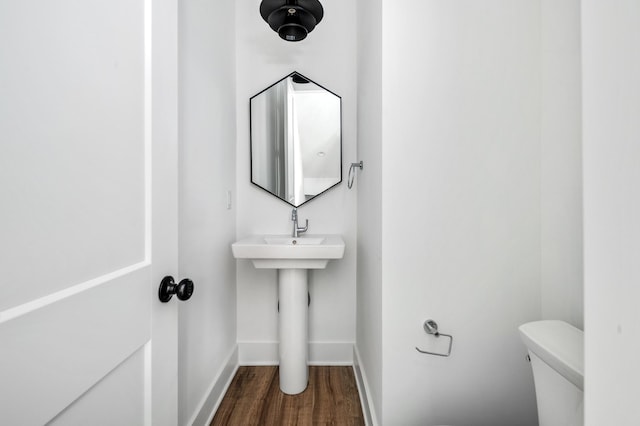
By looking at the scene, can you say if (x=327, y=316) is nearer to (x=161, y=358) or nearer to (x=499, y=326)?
(x=499, y=326)

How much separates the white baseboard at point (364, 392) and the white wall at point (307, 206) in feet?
0.40

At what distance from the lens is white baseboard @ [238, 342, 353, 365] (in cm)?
178

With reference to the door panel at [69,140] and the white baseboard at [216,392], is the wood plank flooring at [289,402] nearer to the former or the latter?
the white baseboard at [216,392]

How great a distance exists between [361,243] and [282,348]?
0.74 metres

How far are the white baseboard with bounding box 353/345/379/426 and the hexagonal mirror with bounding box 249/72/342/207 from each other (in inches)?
41.1

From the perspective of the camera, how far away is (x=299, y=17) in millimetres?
1407

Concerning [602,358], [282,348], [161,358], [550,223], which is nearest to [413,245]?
[550,223]

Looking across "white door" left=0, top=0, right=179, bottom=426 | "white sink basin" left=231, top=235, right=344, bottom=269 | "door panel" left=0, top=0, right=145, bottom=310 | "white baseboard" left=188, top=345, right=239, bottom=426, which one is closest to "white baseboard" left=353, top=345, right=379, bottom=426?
"white sink basin" left=231, top=235, right=344, bottom=269

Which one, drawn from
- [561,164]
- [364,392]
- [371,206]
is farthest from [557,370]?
[364,392]

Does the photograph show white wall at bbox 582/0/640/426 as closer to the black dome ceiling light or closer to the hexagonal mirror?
the black dome ceiling light

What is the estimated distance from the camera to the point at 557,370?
2.17 ft

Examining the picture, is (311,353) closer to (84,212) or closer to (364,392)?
(364,392)

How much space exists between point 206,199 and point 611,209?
1.38 m

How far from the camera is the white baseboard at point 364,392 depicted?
118 cm
